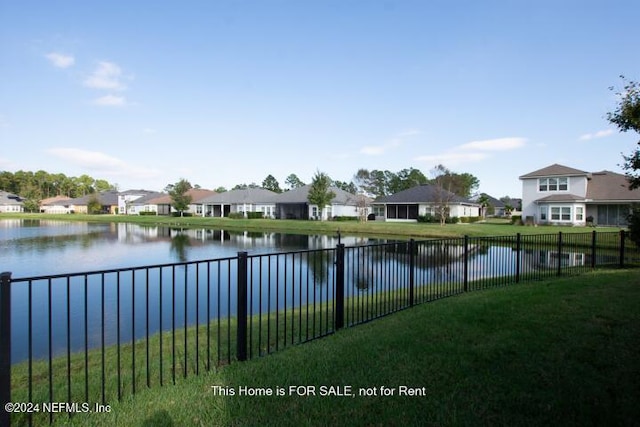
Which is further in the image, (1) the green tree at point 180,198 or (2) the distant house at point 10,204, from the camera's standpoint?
(2) the distant house at point 10,204

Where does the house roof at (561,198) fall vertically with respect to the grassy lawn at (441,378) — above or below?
above

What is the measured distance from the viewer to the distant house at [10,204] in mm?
95312

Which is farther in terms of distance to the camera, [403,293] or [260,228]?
[260,228]

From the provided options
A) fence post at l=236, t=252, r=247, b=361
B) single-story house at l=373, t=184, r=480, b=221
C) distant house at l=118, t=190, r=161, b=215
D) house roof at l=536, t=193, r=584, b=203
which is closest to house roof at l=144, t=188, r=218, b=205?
distant house at l=118, t=190, r=161, b=215

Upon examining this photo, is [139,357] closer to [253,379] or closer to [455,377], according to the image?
[253,379]

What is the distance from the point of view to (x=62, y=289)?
36.0ft

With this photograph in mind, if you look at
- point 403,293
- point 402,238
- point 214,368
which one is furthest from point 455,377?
point 402,238

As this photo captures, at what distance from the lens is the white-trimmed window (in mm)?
31766

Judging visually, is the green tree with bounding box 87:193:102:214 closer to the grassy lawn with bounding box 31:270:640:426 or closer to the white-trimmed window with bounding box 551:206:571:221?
the white-trimmed window with bounding box 551:206:571:221

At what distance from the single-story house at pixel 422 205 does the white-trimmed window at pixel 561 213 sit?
9.35 metres

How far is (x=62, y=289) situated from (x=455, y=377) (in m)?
11.6

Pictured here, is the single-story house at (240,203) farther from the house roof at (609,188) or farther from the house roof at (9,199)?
the house roof at (9,199)

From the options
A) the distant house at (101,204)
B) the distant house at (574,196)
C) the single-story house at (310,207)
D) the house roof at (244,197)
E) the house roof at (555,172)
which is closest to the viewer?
the distant house at (574,196)

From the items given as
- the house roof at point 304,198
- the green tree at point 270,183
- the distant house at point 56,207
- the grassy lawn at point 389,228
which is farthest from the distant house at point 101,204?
the house roof at point 304,198
